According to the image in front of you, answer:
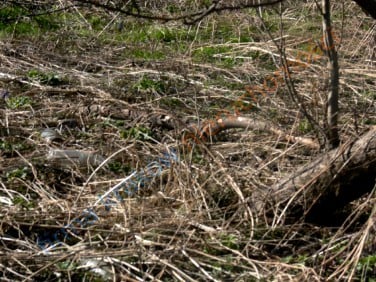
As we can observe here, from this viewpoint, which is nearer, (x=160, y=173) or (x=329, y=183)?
(x=329, y=183)

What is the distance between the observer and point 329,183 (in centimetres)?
533

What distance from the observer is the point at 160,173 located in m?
6.02

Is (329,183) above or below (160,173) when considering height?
above

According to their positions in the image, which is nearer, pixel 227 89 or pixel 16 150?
pixel 16 150

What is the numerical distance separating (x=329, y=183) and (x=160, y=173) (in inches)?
49.5

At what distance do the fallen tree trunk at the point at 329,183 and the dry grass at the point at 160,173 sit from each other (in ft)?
0.34

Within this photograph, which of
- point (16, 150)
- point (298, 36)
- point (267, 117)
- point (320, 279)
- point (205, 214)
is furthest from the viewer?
point (298, 36)

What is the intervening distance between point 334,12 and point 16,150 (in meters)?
5.50

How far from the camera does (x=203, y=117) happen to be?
766cm

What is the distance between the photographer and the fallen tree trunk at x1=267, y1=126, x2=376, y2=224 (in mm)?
5230

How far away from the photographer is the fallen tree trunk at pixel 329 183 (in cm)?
523

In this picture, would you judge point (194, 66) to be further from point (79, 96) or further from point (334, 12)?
point (334, 12)

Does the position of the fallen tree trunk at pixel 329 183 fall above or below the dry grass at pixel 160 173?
above

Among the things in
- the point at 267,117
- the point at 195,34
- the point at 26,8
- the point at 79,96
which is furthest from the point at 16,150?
the point at 26,8
